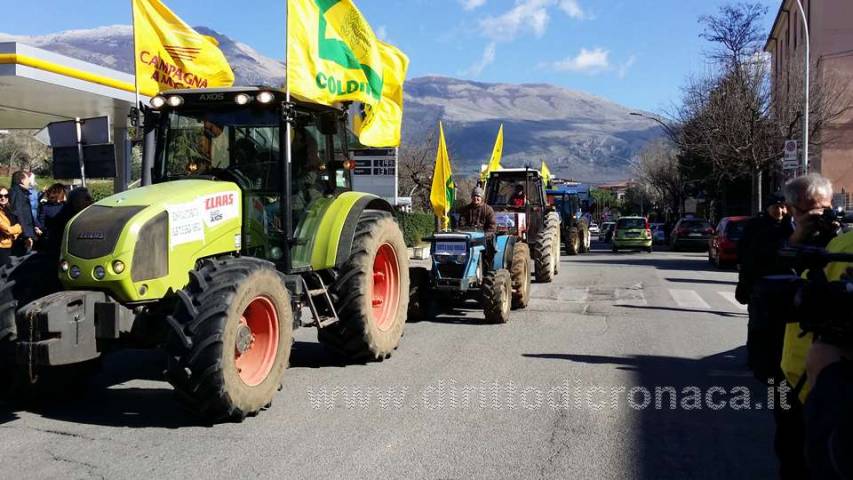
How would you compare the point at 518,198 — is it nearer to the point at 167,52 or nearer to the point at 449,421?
the point at 167,52

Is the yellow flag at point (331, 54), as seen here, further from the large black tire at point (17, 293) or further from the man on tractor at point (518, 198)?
the man on tractor at point (518, 198)

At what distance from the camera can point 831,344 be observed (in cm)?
282

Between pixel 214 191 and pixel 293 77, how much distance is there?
4.89 feet

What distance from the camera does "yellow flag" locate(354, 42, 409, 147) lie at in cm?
872

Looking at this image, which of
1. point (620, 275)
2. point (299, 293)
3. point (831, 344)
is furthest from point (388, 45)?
point (620, 275)

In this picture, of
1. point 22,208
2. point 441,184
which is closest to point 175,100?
point 22,208

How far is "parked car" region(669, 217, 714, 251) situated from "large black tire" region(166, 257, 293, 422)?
29.1 metres

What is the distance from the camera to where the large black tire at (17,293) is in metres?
5.67

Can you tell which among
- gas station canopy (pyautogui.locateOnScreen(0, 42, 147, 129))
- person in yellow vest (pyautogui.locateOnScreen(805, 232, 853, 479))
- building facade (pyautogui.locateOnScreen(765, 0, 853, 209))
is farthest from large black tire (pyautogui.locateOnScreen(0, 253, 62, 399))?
building facade (pyautogui.locateOnScreen(765, 0, 853, 209))

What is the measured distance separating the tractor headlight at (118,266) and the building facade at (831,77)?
30.4 metres

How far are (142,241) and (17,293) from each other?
3.55ft

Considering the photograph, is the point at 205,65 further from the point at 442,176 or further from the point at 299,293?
the point at 442,176

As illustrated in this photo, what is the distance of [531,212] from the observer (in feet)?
59.5

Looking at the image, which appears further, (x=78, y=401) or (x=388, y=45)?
(x=388, y=45)
